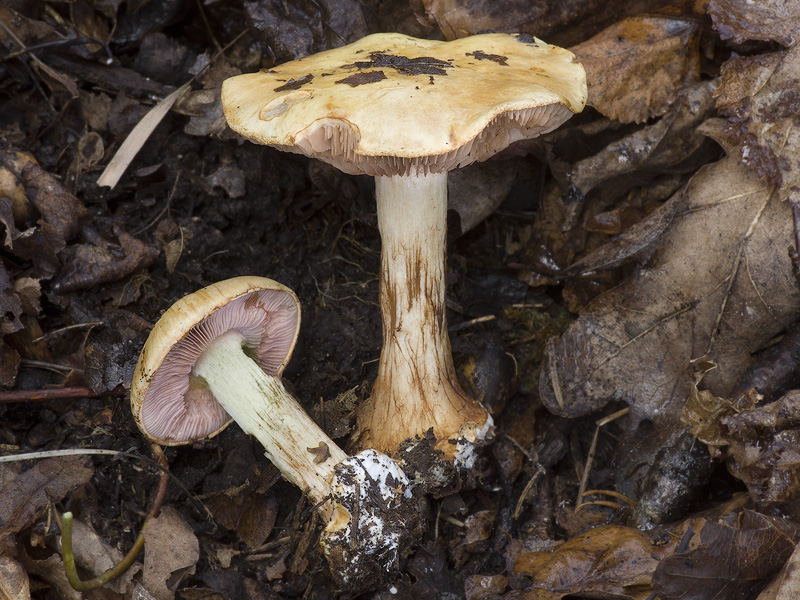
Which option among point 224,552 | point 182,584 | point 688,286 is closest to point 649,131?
point 688,286

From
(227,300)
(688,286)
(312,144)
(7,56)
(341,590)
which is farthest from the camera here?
(7,56)

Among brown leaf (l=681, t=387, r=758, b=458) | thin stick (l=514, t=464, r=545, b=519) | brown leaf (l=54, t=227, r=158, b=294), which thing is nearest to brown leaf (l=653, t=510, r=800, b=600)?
brown leaf (l=681, t=387, r=758, b=458)

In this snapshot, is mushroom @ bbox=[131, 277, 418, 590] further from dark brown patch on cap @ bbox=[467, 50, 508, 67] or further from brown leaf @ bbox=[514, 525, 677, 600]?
dark brown patch on cap @ bbox=[467, 50, 508, 67]

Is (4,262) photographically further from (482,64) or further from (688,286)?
(688,286)

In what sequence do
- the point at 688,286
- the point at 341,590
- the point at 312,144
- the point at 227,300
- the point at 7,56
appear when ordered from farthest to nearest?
the point at 7,56, the point at 688,286, the point at 341,590, the point at 227,300, the point at 312,144

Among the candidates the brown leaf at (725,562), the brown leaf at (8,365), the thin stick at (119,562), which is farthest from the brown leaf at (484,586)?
the brown leaf at (8,365)

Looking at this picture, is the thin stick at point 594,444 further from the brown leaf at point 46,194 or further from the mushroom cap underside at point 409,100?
the brown leaf at point 46,194
